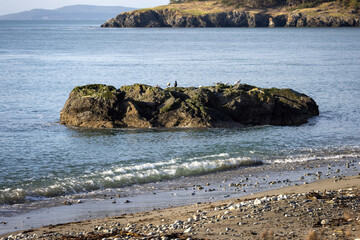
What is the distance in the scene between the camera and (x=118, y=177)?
18734 millimetres

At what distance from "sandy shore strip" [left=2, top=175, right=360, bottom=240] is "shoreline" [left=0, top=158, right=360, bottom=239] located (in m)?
0.71

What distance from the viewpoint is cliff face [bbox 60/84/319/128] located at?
2792 cm

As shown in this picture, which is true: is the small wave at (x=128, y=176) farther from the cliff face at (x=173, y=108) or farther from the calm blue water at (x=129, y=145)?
the cliff face at (x=173, y=108)

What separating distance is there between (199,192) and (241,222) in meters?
4.91

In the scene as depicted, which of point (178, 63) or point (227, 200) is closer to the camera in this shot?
point (227, 200)

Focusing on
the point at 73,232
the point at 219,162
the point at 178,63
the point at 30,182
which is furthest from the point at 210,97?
the point at 178,63

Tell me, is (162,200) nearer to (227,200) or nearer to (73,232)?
(227,200)

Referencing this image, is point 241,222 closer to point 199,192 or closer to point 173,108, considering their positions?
point 199,192

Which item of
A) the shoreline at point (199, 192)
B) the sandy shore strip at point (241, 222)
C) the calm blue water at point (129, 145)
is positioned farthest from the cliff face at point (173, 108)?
the sandy shore strip at point (241, 222)

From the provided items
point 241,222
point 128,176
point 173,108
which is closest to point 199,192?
point 128,176

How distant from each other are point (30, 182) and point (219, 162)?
8.00m

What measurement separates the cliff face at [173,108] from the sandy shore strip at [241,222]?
1365cm

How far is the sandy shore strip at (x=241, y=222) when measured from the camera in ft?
35.7

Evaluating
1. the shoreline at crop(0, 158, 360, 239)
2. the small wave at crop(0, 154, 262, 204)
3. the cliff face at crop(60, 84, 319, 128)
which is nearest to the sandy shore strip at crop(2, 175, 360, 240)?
the shoreline at crop(0, 158, 360, 239)
